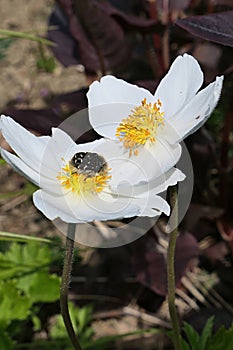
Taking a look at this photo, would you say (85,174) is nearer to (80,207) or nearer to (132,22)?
(80,207)

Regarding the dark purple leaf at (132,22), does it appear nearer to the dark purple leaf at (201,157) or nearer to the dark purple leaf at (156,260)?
the dark purple leaf at (201,157)

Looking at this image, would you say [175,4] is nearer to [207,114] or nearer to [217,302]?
[217,302]

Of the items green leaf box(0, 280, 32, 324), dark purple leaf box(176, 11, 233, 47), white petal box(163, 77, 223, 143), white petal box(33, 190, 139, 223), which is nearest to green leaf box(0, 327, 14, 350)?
green leaf box(0, 280, 32, 324)

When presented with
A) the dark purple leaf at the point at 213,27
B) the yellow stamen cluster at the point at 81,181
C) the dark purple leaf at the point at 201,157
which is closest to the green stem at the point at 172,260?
the yellow stamen cluster at the point at 81,181

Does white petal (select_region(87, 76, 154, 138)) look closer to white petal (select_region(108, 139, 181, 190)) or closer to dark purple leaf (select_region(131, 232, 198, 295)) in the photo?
white petal (select_region(108, 139, 181, 190))

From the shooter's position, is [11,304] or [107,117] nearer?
[107,117]

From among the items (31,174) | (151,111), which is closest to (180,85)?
(151,111)

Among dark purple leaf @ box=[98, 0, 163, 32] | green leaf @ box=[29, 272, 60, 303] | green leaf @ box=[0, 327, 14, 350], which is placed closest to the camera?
green leaf @ box=[0, 327, 14, 350]
